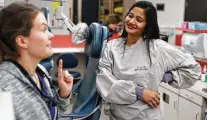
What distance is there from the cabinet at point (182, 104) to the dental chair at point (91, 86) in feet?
2.16

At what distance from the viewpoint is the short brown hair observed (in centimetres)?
105

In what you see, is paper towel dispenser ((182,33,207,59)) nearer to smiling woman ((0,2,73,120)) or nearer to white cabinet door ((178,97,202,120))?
white cabinet door ((178,97,202,120))

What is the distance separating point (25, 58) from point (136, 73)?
715 millimetres

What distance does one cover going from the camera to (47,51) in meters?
1.13

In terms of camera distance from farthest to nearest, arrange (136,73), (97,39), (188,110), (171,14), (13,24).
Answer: (171,14) → (188,110) → (97,39) → (136,73) → (13,24)

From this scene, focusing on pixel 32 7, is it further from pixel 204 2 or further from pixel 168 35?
pixel 168 35

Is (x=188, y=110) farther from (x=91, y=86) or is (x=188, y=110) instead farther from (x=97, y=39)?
(x=97, y=39)

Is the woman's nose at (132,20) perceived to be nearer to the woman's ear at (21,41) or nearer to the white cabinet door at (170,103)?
the woman's ear at (21,41)

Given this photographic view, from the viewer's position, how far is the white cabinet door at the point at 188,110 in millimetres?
2488

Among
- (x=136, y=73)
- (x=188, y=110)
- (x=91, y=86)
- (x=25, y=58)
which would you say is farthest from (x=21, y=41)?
(x=188, y=110)

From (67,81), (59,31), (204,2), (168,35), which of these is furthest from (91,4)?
(67,81)

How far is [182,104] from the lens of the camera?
270cm

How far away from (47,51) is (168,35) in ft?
8.91

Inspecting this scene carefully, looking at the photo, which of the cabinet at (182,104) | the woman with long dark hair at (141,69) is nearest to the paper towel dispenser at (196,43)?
the cabinet at (182,104)
